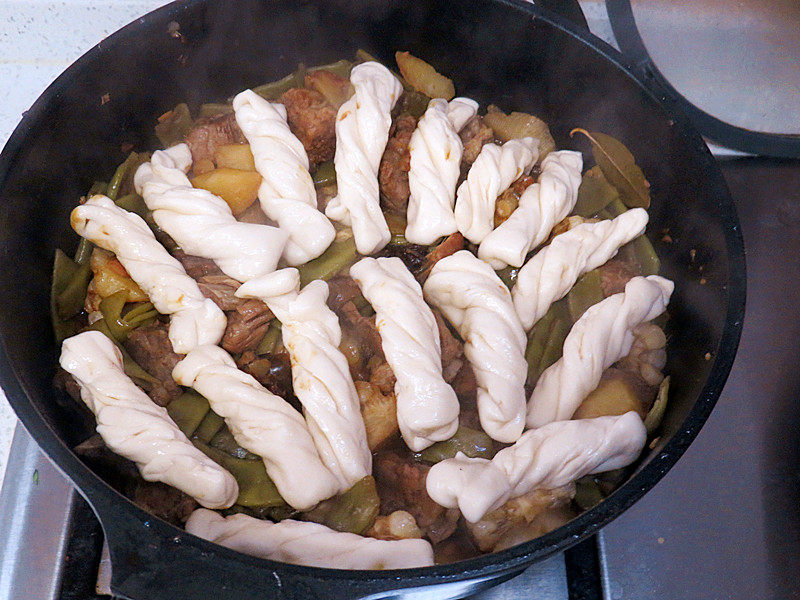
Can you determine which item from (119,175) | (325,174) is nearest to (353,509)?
(325,174)

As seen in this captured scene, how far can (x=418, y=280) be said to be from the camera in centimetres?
147

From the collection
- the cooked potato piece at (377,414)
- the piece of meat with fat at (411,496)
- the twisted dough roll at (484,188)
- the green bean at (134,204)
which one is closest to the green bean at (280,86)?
the green bean at (134,204)

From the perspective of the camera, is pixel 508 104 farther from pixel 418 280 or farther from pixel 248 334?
pixel 248 334

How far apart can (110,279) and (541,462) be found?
0.93m

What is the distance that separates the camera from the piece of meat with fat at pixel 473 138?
159cm

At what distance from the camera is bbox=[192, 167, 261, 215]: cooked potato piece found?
1485 millimetres

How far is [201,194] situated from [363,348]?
46cm

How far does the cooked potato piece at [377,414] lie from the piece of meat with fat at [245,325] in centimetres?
24

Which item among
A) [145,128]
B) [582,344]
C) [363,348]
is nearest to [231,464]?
[363,348]

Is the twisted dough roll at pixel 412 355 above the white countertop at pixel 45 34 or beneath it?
beneath

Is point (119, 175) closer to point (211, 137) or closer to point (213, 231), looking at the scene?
point (211, 137)

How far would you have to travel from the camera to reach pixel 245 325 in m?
1.33

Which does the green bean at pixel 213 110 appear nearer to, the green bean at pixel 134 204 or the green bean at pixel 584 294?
the green bean at pixel 134 204

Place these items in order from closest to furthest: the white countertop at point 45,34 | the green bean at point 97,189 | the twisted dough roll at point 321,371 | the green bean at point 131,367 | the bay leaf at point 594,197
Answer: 1. the twisted dough roll at point 321,371
2. the green bean at point 131,367
3. the green bean at point 97,189
4. the bay leaf at point 594,197
5. the white countertop at point 45,34
